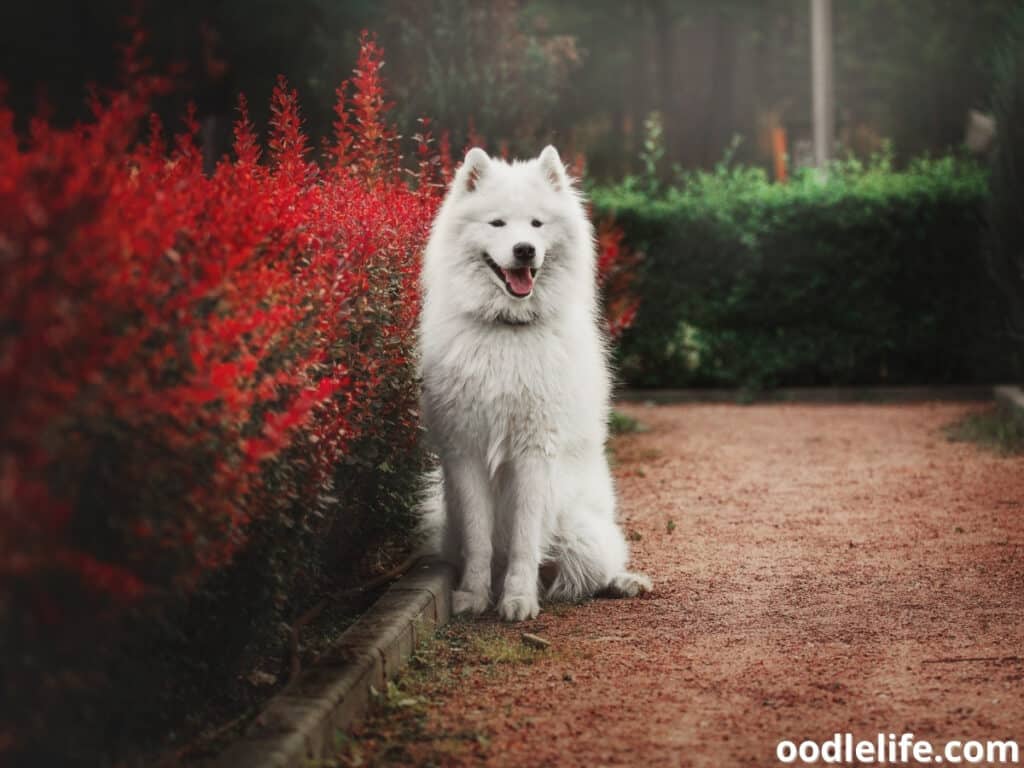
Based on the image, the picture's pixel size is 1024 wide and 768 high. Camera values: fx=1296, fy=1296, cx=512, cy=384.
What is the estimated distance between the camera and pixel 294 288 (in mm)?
4188

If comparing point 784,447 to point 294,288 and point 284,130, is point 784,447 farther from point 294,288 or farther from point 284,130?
point 294,288

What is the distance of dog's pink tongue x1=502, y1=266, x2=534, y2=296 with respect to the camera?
5.60 m

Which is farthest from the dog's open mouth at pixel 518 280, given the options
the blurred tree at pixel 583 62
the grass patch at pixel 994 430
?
the grass patch at pixel 994 430

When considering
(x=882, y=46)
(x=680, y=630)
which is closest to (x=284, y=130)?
(x=680, y=630)

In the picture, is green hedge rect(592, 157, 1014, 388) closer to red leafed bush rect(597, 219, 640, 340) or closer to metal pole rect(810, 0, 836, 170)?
red leafed bush rect(597, 219, 640, 340)

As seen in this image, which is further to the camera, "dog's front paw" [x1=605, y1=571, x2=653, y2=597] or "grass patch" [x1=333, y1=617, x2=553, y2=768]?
"dog's front paw" [x1=605, y1=571, x2=653, y2=597]

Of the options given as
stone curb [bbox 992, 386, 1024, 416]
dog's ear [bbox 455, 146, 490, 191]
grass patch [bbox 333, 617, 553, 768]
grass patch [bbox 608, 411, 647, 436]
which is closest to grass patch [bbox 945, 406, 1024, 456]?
stone curb [bbox 992, 386, 1024, 416]

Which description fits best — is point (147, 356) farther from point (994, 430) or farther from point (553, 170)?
point (994, 430)

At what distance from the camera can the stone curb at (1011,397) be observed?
11461 mm

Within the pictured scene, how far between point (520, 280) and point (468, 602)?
1.42 meters

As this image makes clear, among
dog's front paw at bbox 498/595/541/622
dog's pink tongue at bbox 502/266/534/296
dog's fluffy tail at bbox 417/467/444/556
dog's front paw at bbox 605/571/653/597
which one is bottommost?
dog's front paw at bbox 605/571/653/597

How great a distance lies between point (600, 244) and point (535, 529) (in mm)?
7182

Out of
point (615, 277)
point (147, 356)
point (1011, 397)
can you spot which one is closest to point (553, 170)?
point (147, 356)

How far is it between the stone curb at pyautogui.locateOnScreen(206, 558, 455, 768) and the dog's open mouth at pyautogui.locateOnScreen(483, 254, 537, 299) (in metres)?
1.28
